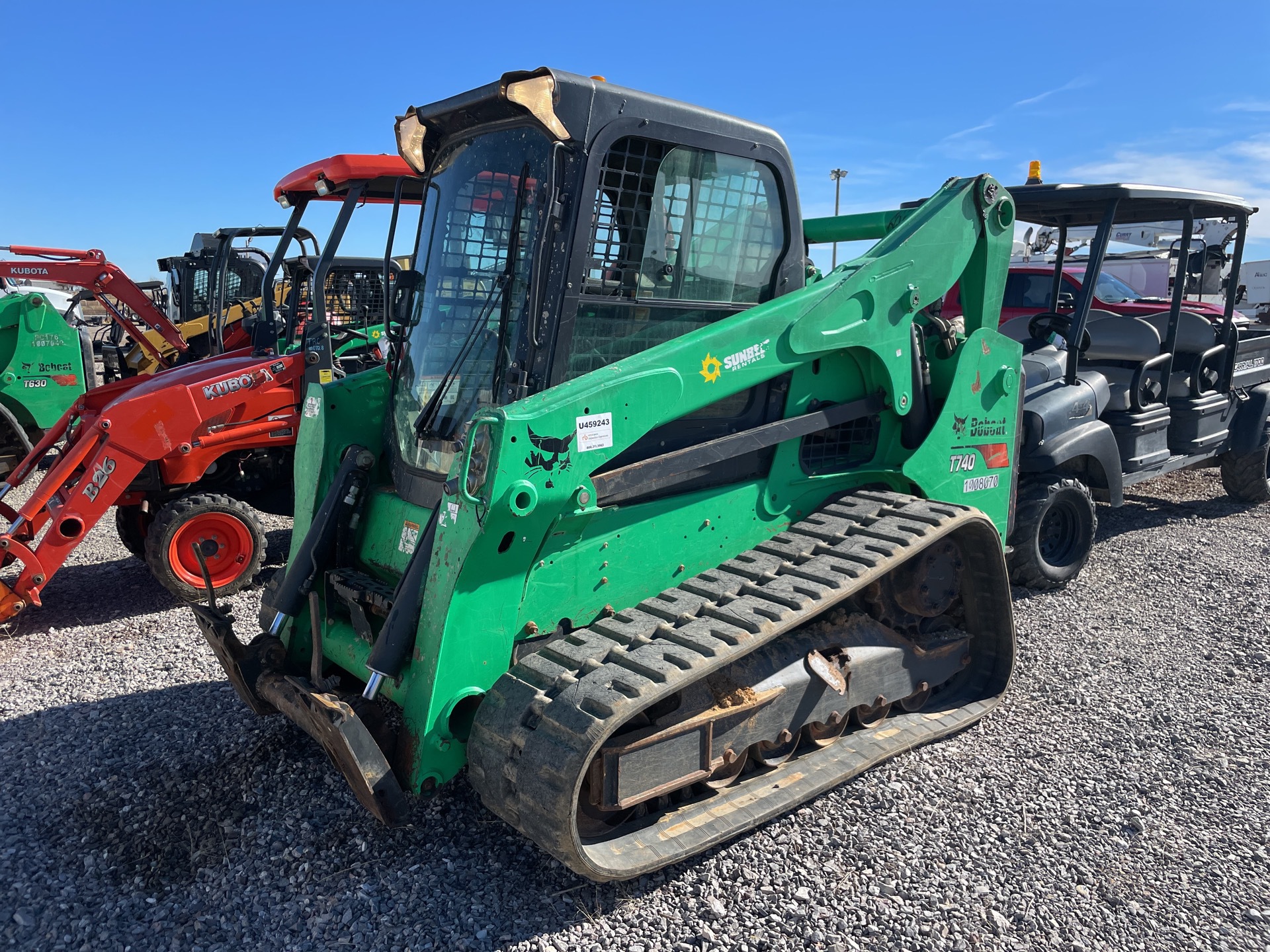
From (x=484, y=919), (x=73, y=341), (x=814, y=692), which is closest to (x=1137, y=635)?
(x=814, y=692)

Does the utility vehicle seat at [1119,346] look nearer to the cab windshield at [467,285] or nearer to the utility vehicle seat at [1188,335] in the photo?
the utility vehicle seat at [1188,335]

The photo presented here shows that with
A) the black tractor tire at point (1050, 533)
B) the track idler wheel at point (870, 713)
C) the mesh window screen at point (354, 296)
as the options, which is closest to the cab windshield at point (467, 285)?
the track idler wheel at point (870, 713)

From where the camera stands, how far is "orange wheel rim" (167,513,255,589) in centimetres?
598

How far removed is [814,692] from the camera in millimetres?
3455

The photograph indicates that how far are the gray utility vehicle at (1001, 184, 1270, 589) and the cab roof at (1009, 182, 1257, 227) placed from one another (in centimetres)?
1

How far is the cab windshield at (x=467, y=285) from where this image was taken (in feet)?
10.6

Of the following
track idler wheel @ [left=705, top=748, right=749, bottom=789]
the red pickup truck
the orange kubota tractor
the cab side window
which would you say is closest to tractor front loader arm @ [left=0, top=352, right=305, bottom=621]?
the orange kubota tractor

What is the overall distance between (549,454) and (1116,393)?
579 cm

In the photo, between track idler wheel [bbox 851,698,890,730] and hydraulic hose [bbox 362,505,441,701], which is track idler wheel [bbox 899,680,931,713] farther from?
hydraulic hose [bbox 362,505,441,701]

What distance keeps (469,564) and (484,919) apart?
1086mm

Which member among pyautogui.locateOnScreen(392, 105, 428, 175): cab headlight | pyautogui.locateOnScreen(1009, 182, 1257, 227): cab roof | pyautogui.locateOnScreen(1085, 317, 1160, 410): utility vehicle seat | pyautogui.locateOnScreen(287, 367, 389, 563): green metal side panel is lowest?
pyautogui.locateOnScreen(287, 367, 389, 563): green metal side panel

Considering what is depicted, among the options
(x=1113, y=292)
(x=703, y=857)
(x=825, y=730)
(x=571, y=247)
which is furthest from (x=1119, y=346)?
(x=703, y=857)

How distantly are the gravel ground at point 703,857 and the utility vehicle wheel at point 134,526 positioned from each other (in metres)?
2.13

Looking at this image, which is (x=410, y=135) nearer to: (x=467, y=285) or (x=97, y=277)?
(x=467, y=285)
